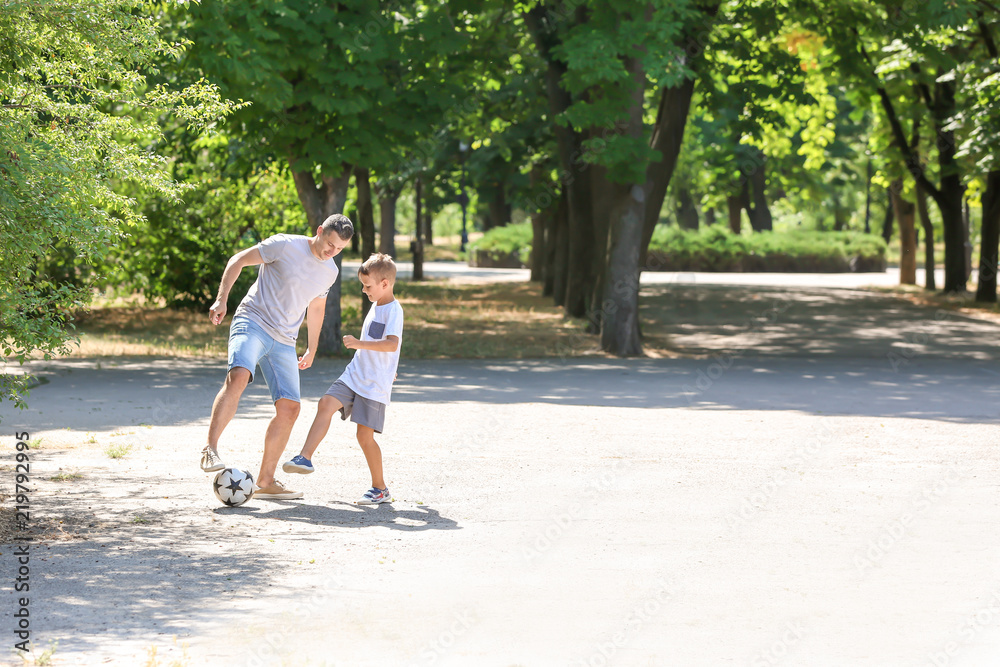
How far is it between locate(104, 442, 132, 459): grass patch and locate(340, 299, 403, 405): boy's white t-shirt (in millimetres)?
2390

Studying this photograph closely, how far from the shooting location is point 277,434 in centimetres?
685

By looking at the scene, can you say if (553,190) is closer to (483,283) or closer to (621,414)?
(483,283)

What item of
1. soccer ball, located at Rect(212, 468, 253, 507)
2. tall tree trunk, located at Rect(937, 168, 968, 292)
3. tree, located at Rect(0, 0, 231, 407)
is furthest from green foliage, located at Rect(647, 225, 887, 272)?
tree, located at Rect(0, 0, 231, 407)

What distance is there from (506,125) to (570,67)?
1392cm

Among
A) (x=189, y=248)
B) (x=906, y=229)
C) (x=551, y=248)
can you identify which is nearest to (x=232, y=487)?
(x=189, y=248)

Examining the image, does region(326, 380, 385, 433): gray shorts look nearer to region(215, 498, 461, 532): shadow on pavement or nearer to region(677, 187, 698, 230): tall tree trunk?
region(215, 498, 461, 532): shadow on pavement

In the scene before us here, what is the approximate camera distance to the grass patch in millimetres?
8312

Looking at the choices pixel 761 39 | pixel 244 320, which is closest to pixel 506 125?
pixel 761 39

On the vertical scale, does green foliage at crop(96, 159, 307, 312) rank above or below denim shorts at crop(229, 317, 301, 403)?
above

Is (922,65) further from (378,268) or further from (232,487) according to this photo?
(232,487)

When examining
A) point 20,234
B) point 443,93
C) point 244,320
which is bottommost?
point 244,320

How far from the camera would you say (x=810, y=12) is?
19.2 meters

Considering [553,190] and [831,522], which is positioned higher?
[553,190]

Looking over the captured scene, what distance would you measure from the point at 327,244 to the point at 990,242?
2343 centimetres
